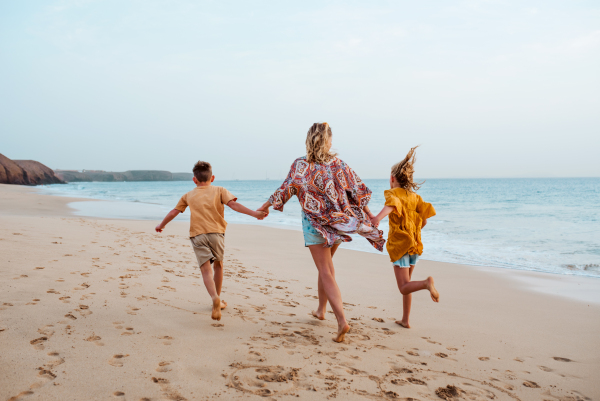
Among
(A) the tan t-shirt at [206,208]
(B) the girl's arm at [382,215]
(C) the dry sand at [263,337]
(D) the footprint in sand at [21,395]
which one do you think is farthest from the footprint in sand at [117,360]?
(B) the girl's arm at [382,215]

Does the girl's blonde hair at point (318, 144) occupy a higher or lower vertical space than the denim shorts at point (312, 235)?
higher

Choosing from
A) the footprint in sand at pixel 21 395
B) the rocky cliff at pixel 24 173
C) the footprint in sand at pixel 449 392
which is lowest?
the footprint in sand at pixel 449 392

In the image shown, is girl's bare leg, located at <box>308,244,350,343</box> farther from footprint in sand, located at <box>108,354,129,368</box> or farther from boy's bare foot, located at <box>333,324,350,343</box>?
footprint in sand, located at <box>108,354,129,368</box>

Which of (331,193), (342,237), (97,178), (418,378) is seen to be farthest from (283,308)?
(97,178)

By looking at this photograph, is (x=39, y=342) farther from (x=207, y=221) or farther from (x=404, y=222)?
(x=404, y=222)

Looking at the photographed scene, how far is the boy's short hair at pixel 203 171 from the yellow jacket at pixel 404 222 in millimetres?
1793

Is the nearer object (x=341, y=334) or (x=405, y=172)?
(x=341, y=334)

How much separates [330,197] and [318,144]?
48 centimetres

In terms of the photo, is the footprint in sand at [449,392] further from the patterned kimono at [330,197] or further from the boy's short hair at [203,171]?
the boy's short hair at [203,171]

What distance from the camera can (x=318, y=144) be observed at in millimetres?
3322

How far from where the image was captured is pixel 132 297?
403 centimetres

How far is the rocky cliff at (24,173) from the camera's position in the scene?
182ft

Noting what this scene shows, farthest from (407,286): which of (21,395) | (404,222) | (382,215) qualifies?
(21,395)

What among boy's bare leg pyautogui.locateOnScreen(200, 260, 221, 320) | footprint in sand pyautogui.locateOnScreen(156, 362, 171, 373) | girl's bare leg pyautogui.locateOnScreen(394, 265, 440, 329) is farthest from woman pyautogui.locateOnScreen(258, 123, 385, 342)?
footprint in sand pyautogui.locateOnScreen(156, 362, 171, 373)
